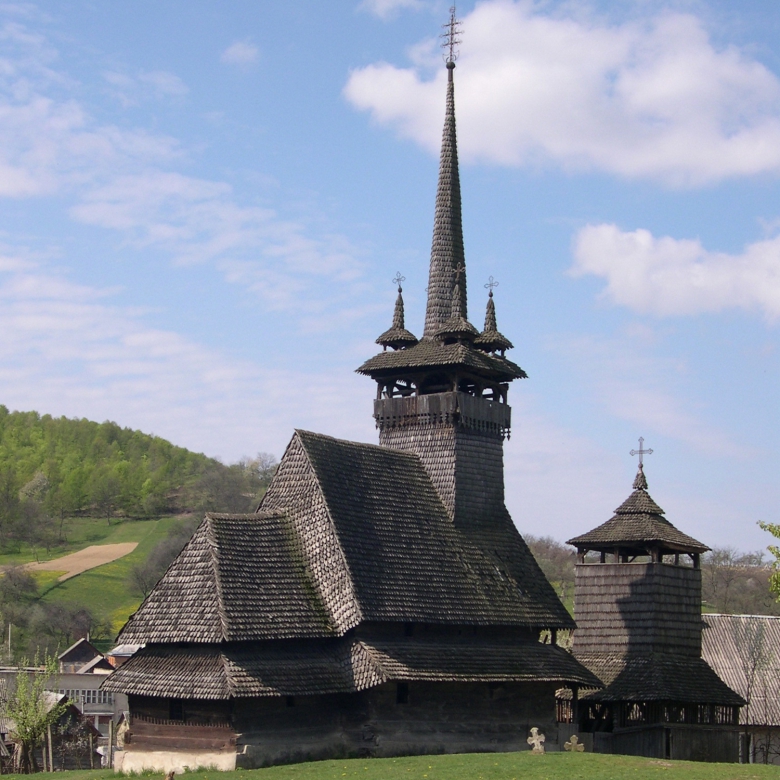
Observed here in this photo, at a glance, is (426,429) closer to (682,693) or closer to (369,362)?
(369,362)

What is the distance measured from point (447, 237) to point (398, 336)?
4.22 meters

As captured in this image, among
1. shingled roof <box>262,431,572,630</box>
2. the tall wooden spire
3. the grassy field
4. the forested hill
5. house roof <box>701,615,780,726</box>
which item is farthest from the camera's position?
the forested hill

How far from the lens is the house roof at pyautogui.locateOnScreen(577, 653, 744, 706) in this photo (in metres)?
37.4

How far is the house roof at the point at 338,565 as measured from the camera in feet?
101

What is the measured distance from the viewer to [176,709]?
30.2 metres

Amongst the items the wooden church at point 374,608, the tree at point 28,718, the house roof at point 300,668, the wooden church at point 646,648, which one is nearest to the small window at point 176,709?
the wooden church at point 374,608

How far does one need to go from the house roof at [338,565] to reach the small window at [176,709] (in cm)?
153

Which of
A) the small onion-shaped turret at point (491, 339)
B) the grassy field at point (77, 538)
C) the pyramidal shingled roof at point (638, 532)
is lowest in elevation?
the pyramidal shingled roof at point (638, 532)

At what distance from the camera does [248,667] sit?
29.7 m

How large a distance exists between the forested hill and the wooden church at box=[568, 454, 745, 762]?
227 feet

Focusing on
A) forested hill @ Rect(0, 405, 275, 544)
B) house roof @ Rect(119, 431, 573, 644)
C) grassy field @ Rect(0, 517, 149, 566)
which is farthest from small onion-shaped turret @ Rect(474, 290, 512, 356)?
forested hill @ Rect(0, 405, 275, 544)

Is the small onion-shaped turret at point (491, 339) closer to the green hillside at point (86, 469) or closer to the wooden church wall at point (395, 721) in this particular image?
the wooden church wall at point (395, 721)

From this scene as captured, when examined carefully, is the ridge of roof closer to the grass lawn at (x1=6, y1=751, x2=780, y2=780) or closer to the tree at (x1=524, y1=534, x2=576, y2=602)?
the grass lawn at (x1=6, y1=751, x2=780, y2=780)

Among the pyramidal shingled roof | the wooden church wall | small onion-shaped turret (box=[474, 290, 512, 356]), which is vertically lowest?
the wooden church wall
